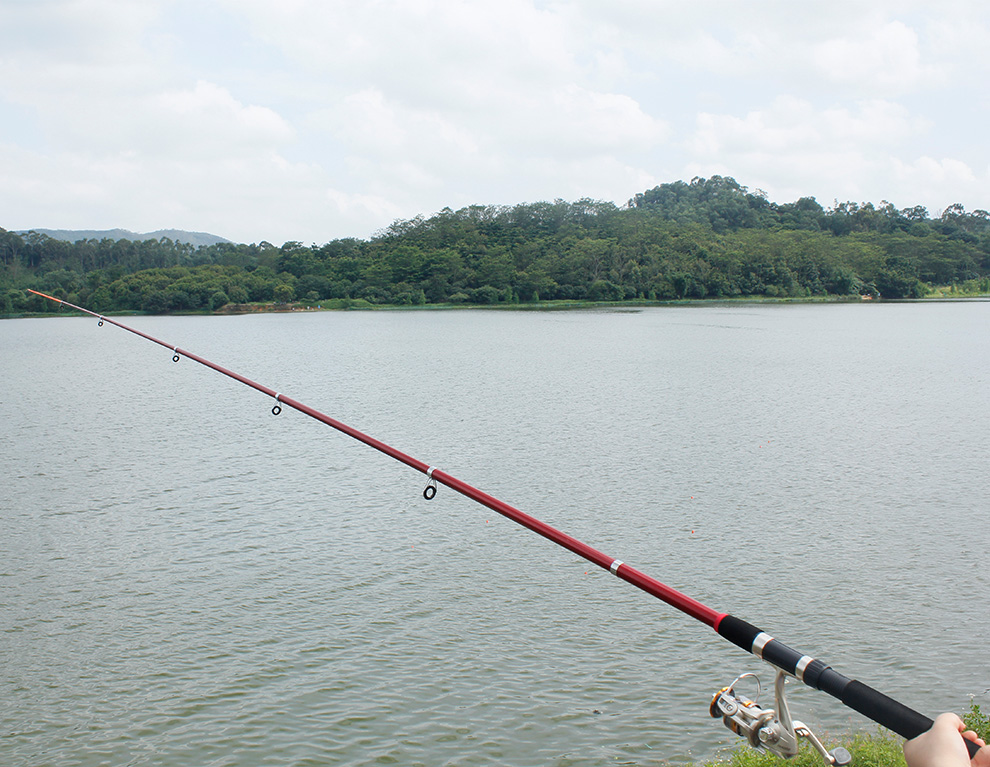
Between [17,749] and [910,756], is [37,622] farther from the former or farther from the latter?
[910,756]

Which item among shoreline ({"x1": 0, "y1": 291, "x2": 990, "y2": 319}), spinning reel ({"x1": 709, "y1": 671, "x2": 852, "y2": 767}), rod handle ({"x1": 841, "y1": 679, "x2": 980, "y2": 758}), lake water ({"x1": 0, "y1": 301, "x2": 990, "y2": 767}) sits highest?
shoreline ({"x1": 0, "y1": 291, "x2": 990, "y2": 319})

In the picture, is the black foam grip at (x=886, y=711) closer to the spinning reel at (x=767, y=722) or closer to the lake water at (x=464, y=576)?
the spinning reel at (x=767, y=722)

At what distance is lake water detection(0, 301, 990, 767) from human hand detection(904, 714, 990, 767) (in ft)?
11.6

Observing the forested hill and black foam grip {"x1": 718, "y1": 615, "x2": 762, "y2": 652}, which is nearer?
black foam grip {"x1": 718, "y1": 615, "x2": 762, "y2": 652}

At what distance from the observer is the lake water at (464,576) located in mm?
5727

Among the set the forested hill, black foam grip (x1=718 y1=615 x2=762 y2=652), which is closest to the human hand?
black foam grip (x1=718 y1=615 x2=762 y2=652)

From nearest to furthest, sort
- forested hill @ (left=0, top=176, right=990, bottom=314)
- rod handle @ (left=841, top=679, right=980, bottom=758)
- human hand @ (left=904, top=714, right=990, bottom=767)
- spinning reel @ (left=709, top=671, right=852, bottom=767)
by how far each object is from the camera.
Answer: human hand @ (left=904, top=714, right=990, bottom=767), rod handle @ (left=841, top=679, right=980, bottom=758), spinning reel @ (left=709, top=671, right=852, bottom=767), forested hill @ (left=0, top=176, right=990, bottom=314)

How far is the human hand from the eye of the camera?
1.85m

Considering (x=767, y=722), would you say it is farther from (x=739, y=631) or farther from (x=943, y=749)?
(x=943, y=749)

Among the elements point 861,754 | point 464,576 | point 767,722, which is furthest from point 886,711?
point 464,576

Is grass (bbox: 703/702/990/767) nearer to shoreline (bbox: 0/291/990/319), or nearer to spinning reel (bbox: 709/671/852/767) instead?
spinning reel (bbox: 709/671/852/767)

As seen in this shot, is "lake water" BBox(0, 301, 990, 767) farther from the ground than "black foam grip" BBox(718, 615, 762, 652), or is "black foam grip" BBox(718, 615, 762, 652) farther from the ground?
"black foam grip" BBox(718, 615, 762, 652)

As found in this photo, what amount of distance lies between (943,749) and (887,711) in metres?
0.39

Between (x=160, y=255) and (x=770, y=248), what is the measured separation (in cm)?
9634
